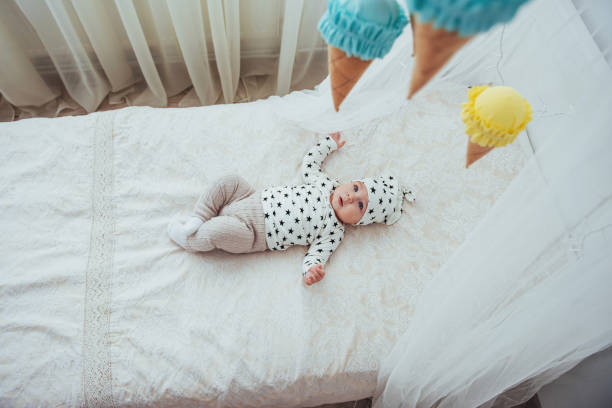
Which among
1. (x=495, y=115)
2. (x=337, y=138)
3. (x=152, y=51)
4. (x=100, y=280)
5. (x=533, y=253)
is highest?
(x=152, y=51)

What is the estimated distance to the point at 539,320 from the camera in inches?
31.1

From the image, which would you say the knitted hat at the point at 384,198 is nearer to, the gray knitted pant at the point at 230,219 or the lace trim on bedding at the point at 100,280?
the gray knitted pant at the point at 230,219

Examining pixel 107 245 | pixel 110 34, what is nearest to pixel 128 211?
pixel 107 245

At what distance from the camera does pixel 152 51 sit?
191 cm

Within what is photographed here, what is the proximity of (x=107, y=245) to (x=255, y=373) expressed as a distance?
1.98 ft

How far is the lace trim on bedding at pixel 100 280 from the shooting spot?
3.19 feet

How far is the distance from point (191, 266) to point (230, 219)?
19 cm

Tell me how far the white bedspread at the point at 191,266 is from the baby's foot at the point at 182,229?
4 cm

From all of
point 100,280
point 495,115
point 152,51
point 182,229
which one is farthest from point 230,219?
point 152,51

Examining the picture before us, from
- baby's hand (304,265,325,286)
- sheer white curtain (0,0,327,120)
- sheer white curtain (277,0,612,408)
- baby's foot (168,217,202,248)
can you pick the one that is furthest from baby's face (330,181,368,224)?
sheer white curtain (0,0,327,120)

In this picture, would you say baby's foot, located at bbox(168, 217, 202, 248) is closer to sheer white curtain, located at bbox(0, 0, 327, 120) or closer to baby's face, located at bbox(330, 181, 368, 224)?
baby's face, located at bbox(330, 181, 368, 224)

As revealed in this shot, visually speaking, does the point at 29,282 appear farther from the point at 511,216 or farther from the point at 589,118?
the point at 589,118

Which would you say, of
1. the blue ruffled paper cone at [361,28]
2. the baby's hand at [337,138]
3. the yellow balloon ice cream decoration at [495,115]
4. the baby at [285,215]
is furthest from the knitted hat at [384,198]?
the blue ruffled paper cone at [361,28]

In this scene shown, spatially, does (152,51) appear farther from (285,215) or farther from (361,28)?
(361,28)
